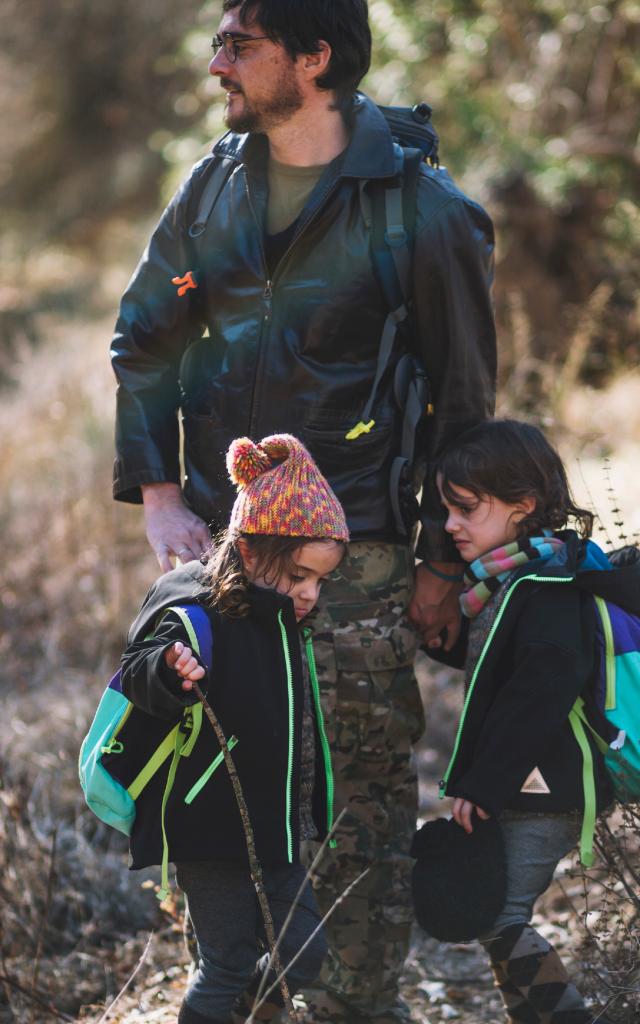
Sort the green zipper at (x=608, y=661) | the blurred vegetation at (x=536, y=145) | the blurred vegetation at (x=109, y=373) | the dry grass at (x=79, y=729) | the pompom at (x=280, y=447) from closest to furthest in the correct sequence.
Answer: the pompom at (x=280, y=447)
the green zipper at (x=608, y=661)
the dry grass at (x=79, y=729)
the blurred vegetation at (x=109, y=373)
the blurred vegetation at (x=536, y=145)

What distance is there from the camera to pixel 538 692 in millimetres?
2748

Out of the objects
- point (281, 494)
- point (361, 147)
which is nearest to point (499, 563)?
point (281, 494)

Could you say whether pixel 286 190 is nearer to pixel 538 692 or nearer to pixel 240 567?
pixel 240 567

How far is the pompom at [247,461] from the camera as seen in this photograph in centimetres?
270

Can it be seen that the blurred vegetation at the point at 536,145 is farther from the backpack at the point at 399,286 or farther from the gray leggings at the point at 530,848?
the gray leggings at the point at 530,848

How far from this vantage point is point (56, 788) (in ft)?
14.4

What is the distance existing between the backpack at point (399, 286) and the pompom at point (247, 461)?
458 mm

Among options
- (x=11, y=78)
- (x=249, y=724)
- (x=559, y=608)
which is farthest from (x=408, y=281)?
(x=11, y=78)

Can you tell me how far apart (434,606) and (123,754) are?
996mm

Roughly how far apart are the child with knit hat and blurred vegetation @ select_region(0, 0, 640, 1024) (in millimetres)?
773

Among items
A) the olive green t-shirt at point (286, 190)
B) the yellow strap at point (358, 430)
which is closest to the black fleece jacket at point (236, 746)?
the yellow strap at point (358, 430)

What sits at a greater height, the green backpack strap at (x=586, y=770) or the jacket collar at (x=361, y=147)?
the jacket collar at (x=361, y=147)

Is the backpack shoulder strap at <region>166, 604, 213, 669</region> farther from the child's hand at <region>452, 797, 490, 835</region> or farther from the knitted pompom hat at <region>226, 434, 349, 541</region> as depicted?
the child's hand at <region>452, 797, 490, 835</region>

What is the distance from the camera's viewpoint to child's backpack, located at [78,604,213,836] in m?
2.67
